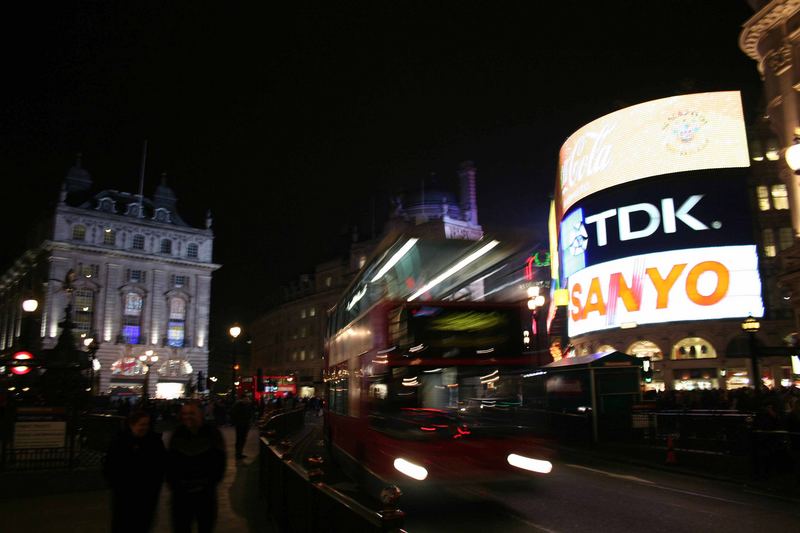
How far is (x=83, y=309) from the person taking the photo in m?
83.1

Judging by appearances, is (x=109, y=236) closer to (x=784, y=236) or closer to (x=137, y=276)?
(x=137, y=276)

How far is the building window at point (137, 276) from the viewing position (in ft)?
289

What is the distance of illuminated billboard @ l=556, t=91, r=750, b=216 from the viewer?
48281 mm

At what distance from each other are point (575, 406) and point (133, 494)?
22.8m

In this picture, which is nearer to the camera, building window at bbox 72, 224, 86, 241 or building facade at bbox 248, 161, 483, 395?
building window at bbox 72, 224, 86, 241

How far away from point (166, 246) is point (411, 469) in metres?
87.5

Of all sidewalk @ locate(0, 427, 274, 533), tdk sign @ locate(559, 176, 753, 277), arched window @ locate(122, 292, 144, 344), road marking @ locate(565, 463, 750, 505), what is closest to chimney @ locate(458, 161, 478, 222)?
tdk sign @ locate(559, 176, 753, 277)

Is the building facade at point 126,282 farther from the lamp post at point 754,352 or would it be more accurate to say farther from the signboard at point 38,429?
the lamp post at point 754,352

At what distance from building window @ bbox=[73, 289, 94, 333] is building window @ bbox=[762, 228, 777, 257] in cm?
7380

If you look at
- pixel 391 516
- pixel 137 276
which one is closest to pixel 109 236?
pixel 137 276

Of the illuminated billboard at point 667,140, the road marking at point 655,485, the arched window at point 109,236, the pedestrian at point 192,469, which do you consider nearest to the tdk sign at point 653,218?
the illuminated billboard at point 667,140

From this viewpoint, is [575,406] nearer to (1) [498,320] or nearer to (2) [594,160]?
(1) [498,320]

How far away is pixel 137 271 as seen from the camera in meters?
89.0

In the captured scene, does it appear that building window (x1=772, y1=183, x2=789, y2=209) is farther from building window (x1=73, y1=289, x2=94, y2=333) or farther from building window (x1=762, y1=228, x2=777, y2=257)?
building window (x1=73, y1=289, x2=94, y2=333)
